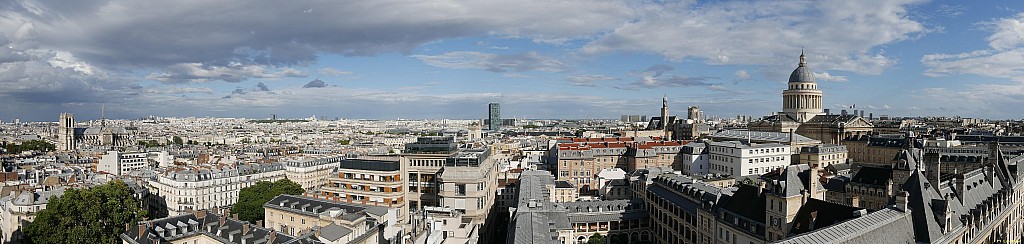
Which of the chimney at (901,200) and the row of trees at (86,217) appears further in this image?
the row of trees at (86,217)

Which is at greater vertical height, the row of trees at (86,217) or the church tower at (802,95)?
the church tower at (802,95)

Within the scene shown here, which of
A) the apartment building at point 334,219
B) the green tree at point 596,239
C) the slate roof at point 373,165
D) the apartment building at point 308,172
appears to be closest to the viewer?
the apartment building at point 334,219

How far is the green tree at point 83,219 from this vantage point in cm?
5612

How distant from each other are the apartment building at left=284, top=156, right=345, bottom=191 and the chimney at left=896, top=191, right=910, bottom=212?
88062 mm

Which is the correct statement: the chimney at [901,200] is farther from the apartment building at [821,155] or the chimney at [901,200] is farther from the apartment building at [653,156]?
the apartment building at [821,155]

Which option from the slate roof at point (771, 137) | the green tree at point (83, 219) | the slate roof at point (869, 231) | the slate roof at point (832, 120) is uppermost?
the slate roof at point (832, 120)

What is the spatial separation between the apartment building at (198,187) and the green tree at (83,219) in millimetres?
22770

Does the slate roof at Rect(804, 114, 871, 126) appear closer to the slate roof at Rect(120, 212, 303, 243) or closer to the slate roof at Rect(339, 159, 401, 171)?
the slate roof at Rect(339, 159, 401, 171)

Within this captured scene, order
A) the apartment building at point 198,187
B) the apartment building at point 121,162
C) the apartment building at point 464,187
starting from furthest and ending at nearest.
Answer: the apartment building at point 121,162 < the apartment building at point 198,187 < the apartment building at point 464,187

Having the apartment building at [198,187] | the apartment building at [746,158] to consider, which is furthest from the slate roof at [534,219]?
the apartment building at [198,187]

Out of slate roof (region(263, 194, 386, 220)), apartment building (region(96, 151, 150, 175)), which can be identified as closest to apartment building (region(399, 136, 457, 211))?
slate roof (region(263, 194, 386, 220))

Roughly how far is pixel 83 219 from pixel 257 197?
19230 mm

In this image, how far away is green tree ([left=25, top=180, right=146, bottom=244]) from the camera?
5612cm

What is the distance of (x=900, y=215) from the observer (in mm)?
36094
